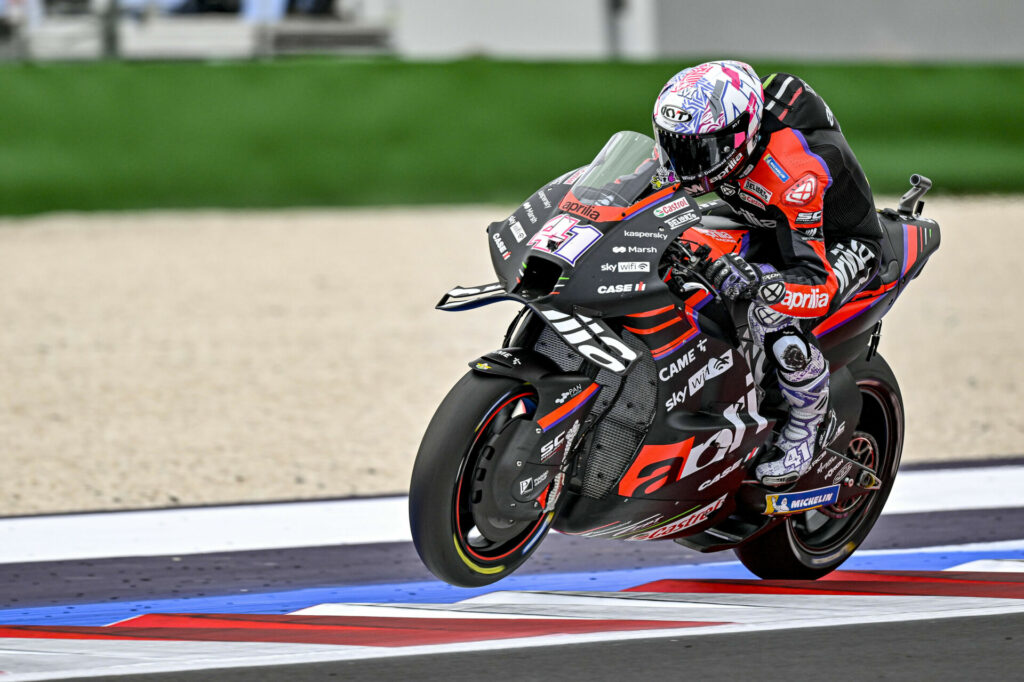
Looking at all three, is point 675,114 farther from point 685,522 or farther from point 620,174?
point 685,522

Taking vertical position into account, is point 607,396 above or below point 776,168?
below

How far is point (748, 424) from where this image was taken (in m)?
4.60

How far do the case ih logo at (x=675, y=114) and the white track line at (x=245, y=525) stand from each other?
217 cm

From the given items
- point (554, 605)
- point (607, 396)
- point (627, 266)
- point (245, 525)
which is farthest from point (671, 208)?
point (245, 525)

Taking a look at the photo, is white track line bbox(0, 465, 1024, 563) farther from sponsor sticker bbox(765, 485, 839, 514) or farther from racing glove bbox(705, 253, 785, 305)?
racing glove bbox(705, 253, 785, 305)

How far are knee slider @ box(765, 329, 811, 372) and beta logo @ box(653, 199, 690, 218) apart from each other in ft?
1.89

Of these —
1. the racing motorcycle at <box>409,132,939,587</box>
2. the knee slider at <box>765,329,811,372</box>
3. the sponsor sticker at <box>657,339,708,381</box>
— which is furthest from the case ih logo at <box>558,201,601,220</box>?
the knee slider at <box>765,329,811,372</box>

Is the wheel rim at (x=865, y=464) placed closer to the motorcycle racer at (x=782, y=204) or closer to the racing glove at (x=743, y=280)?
the motorcycle racer at (x=782, y=204)

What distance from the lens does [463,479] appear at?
13.8 ft

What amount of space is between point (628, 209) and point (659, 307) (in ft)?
1.02

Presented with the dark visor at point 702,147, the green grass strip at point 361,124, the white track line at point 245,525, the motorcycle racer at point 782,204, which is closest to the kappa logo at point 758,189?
the motorcycle racer at point 782,204

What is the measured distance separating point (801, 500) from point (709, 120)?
1.38 metres

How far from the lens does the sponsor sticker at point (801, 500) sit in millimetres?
4777

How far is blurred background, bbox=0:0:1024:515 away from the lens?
8.20 m
